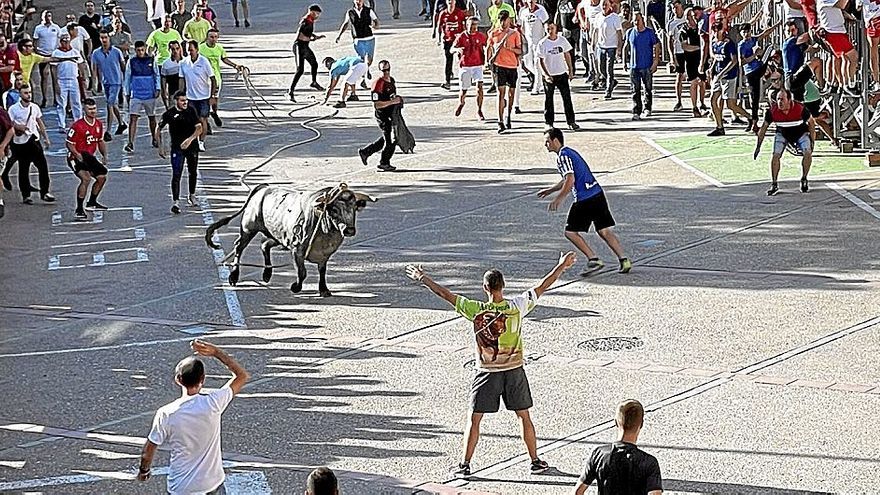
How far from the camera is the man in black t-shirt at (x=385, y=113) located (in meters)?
23.3

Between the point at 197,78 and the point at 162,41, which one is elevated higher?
the point at 162,41

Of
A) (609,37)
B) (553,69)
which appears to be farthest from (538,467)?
(609,37)

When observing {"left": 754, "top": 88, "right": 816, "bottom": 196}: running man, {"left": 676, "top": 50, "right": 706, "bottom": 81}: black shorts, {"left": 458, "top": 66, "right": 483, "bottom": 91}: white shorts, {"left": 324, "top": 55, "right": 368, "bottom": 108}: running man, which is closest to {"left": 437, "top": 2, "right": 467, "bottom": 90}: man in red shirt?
{"left": 324, "top": 55, "right": 368, "bottom": 108}: running man

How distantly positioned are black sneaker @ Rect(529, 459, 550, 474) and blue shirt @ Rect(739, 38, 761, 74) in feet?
52.8

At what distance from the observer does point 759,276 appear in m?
15.5

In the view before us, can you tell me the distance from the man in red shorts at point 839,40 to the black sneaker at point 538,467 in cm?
1373

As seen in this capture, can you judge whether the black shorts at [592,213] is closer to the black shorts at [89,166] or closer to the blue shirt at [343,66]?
the black shorts at [89,166]

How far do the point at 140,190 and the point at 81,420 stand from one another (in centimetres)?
1208

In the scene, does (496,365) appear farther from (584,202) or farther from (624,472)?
(584,202)

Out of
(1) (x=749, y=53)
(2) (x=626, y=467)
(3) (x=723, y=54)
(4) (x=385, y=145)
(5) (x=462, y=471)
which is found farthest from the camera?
(3) (x=723, y=54)

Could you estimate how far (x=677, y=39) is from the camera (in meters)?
27.1

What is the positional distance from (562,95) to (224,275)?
10542mm

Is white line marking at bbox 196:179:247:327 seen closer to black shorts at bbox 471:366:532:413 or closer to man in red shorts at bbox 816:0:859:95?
black shorts at bbox 471:366:532:413

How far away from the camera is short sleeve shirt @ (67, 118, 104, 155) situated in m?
21.9
